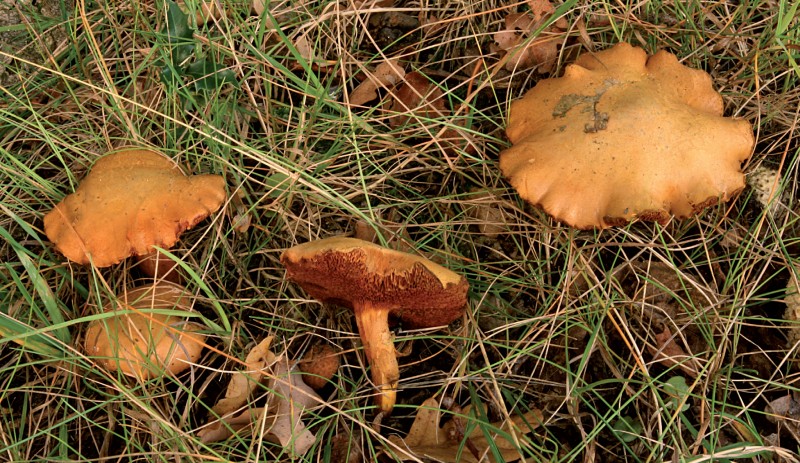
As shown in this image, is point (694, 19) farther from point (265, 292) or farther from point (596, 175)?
point (265, 292)

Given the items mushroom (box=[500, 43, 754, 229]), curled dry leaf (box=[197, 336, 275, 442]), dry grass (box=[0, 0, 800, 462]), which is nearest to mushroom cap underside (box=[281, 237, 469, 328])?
dry grass (box=[0, 0, 800, 462])

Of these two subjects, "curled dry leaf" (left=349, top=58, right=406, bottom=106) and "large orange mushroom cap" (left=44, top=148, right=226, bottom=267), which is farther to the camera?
"curled dry leaf" (left=349, top=58, right=406, bottom=106)

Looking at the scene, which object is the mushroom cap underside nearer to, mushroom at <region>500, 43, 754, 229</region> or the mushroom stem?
the mushroom stem

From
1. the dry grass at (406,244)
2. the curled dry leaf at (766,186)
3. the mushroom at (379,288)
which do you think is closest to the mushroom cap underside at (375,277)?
the mushroom at (379,288)

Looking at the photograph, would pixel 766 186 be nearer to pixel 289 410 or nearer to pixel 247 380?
pixel 289 410

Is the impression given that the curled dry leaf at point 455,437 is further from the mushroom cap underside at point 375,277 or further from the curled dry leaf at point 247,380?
the curled dry leaf at point 247,380
